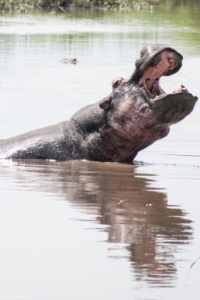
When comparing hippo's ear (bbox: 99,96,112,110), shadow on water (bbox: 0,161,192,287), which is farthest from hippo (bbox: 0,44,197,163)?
shadow on water (bbox: 0,161,192,287)

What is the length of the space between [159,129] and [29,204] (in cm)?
228

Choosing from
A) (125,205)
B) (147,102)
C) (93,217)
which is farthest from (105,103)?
(93,217)

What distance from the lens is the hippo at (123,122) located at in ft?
32.2

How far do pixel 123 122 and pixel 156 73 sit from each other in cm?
61

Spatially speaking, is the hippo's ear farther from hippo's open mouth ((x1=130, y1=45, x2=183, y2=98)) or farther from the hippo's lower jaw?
the hippo's lower jaw

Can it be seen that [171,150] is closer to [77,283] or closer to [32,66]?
[77,283]

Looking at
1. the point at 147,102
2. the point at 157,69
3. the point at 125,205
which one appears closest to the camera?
the point at 125,205

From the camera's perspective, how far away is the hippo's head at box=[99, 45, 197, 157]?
9750 mm

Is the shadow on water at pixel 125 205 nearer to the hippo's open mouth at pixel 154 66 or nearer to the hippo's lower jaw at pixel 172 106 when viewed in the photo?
the hippo's lower jaw at pixel 172 106

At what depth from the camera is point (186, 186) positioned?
9531 mm

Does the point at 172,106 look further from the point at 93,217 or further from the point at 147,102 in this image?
the point at 93,217

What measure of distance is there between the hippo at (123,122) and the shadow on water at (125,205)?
0.15 metres

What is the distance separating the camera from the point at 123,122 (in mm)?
10234

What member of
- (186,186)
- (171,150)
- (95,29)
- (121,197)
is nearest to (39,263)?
(121,197)
